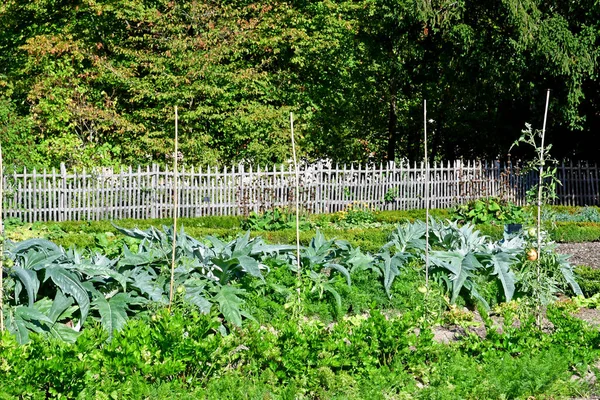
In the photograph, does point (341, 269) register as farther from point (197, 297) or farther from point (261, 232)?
point (261, 232)

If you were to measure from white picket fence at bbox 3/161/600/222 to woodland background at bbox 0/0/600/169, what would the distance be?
182 centimetres

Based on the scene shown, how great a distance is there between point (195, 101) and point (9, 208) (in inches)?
256

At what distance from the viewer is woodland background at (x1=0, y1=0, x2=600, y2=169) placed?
19.0 meters

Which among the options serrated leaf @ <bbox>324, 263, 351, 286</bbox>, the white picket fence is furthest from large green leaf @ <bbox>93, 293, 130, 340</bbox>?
the white picket fence

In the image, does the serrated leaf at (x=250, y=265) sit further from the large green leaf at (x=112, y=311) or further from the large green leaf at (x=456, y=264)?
the large green leaf at (x=456, y=264)

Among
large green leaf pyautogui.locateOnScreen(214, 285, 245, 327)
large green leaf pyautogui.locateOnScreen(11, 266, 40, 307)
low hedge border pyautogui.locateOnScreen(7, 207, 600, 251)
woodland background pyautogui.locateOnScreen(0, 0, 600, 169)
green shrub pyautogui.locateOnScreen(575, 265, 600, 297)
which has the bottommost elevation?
green shrub pyautogui.locateOnScreen(575, 265, 600, 297)

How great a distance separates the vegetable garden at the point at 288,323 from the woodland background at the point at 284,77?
463 inches

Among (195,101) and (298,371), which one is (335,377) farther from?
(195,101)

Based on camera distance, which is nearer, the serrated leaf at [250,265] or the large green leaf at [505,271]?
the serrated leaf at [250,265]

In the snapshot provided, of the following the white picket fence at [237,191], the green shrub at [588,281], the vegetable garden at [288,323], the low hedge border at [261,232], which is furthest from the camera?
the white picket fence at [237,191]

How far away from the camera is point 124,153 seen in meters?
20.4

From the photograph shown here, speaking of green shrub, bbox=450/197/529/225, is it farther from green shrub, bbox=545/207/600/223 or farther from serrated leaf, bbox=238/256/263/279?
serrated leaf, bbox=238/256/263/279

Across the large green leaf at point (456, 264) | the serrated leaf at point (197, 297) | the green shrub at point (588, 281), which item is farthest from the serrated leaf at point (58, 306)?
the green shrub at point (588, 281)

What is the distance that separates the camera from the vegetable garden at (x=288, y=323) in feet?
15.6
